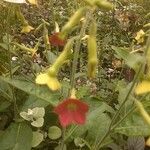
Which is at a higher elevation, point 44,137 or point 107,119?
point 107,119

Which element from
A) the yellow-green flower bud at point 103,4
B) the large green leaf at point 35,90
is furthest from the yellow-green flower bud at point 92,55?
the large green leaf at point 35,90

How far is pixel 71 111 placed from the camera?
1.89m

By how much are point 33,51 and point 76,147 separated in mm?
645

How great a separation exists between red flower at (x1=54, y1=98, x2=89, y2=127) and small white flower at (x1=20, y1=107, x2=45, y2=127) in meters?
0.71

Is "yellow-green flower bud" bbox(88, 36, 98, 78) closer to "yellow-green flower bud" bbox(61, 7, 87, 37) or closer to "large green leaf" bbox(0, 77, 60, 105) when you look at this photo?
"yellow-green flower bud" bbox(61, 7, 87, 37)

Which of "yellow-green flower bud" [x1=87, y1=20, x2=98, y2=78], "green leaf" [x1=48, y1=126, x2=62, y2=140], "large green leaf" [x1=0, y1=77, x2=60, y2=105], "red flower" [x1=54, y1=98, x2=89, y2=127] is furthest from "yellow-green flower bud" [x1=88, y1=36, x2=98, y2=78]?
"green leaf" [x1=48, y1=126, x2=62, y2=140]

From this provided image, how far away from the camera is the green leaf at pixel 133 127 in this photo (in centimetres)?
234

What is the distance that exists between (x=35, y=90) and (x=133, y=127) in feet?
1.74

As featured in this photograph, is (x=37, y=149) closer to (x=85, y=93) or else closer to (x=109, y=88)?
(x=85, y=93)

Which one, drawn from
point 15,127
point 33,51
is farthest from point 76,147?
point 33,51

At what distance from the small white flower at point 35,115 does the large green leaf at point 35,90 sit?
215 mm

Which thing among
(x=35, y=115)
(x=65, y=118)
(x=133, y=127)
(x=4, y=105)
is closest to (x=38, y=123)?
(x=35, y=115)

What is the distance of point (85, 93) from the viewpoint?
2.80 metres

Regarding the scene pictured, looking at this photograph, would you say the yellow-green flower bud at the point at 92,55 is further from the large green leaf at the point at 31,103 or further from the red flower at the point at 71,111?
the large green leaf at the point at 31,103
